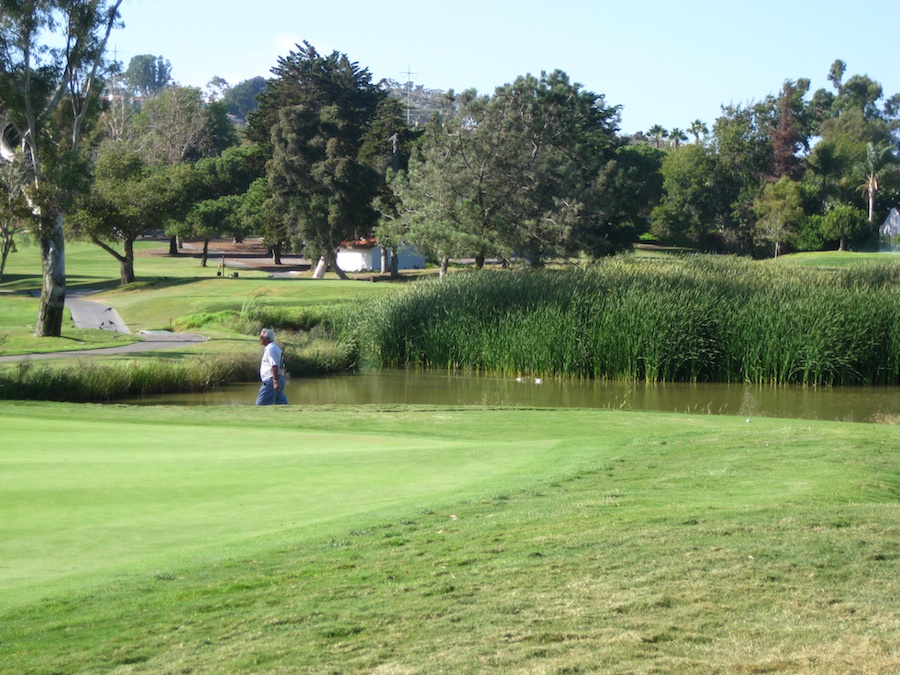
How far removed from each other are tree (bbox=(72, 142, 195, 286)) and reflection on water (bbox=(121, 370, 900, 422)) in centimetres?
2824

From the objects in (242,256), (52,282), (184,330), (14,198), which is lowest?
(184,330)

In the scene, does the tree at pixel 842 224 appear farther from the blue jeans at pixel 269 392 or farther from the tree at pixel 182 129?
the blue jeans at pixel 269 392

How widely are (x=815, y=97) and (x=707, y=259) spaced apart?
11791 centimetres

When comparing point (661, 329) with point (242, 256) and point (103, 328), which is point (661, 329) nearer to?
point (103, 328)

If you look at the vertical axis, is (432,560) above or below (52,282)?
below

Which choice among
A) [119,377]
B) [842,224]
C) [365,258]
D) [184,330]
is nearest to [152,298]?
[184,330]

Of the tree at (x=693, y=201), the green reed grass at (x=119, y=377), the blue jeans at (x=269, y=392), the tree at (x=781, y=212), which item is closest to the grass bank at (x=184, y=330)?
the green reed grass at (x=119, y=377)

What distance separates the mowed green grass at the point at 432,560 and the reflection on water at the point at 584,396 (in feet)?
43.6

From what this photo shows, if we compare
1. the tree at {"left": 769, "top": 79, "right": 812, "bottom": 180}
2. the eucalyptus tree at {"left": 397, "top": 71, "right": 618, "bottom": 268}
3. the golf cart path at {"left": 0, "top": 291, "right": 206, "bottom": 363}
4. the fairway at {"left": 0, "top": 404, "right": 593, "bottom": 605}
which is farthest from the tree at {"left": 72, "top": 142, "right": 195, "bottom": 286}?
the tree at {"left": 769, "top": 79, "right": 812, "bottom": 180}

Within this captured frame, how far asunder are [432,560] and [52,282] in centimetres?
2775

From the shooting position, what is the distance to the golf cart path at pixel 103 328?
28.2 metres

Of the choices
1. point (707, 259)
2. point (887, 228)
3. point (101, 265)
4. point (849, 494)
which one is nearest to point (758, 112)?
point (887, 228)

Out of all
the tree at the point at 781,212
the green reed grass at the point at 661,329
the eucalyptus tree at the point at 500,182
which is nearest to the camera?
the green reed grass at the point at 661,329

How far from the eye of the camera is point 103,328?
1529 inches
